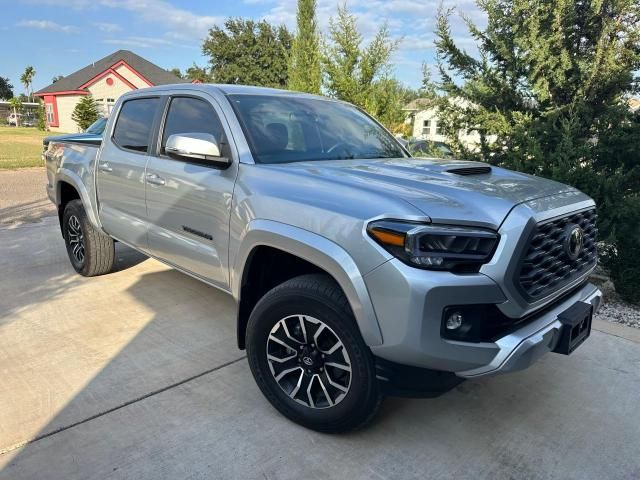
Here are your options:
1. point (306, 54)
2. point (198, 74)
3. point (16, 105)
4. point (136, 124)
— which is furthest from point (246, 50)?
point (136, 124)

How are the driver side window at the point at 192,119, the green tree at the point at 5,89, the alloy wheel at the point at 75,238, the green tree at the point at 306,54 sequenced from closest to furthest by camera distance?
the driver side window at the point at 192,119, the alloy wheel at the point at 75,238, the green tree at the point at 306,54, the green tree at the point at 5,89

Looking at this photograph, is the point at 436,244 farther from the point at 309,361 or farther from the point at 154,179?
the point at 154,179

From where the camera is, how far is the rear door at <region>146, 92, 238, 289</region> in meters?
3.12

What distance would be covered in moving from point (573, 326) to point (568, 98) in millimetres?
4397

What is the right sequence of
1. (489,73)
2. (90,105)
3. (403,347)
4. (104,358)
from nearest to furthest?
(403,347), (104,358), (489,73), (90,105)

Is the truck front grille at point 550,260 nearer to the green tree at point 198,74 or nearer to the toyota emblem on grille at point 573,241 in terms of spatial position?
the toyota emblem on grille at point 573,241

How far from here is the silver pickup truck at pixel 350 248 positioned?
217 cm

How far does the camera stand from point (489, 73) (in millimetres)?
6332

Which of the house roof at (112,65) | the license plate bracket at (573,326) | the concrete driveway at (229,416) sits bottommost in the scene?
the concrete driveway at (229,416)

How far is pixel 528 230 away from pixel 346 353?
3.36 feet

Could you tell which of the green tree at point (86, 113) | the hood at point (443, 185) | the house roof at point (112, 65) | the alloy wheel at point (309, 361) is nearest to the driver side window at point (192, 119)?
the hood at point (443, 185)

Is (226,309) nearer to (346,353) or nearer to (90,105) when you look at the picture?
(346,353)

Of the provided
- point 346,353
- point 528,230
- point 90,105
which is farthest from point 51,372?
point 90,105

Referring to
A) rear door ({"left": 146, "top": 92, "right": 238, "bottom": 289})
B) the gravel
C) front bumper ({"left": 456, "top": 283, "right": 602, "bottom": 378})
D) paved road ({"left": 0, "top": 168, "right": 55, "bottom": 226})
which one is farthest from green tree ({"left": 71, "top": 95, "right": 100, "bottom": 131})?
front bumper ({"left": 456, "top": 283, "right": 602, "bottom": 378})
